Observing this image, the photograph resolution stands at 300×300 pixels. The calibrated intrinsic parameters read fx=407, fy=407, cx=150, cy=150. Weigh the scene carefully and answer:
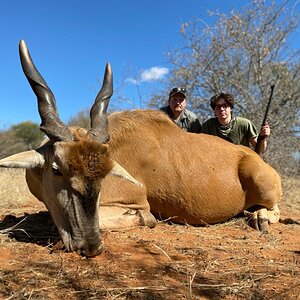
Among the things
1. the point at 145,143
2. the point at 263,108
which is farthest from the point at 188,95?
the point at 145,143

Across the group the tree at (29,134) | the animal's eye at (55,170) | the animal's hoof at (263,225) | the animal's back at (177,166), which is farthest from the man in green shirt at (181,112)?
the tree at (29,134)

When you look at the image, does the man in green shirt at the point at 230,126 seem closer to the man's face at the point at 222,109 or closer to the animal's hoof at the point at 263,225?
the man's face at the point at 222,109

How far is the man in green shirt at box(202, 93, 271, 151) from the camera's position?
7.18 meters

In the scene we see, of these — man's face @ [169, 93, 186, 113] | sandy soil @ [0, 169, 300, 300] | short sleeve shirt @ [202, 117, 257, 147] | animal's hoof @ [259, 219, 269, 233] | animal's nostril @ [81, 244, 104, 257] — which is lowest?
animal's hoof @ [259, 219, 269, 233]

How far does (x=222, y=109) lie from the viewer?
23.5 feet

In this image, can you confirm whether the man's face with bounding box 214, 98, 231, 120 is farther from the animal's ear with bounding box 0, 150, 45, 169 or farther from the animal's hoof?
the animal's ear with bounding box 0, 150, 45, 169

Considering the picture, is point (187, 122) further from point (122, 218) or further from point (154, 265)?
point (154, 265)

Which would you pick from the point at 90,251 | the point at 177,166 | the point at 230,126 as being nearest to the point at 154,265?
the point at 90,251

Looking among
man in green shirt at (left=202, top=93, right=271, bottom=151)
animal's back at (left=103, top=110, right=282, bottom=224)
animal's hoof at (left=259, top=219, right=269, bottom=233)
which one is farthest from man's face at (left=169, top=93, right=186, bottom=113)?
animal's hoof at (left=259, top=219, right=269, bottom=233)

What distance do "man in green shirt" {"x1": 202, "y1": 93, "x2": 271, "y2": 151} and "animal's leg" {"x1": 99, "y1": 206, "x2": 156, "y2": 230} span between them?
9.21 ft

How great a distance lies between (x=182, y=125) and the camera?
315 inches

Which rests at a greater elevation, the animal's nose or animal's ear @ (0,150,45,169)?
animal's ear @ (0,150,45,169)

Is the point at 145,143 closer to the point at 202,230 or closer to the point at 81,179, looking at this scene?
the point at 202,230

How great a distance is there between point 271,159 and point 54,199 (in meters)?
8.77
